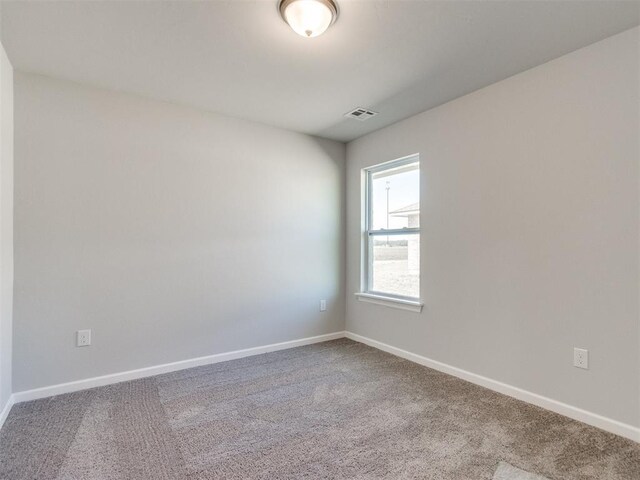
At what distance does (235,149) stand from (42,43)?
1.55 meters

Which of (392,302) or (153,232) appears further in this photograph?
(392,302)

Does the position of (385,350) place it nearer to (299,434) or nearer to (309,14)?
(299,434)

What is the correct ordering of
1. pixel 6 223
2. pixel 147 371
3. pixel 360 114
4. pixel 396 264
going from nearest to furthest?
1. pixel 6 223
2. pixel 147 371
3. pixel 360 114
4. pixel 396 264

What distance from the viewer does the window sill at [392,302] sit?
3189 mm

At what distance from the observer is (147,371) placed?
287 centimetres

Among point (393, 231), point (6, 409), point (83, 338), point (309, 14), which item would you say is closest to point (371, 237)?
point (393, 231)

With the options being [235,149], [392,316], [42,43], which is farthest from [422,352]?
[42,43]

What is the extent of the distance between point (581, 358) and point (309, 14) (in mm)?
2544

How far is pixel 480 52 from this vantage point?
2186 mm

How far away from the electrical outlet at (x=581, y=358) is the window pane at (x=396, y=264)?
1307mm

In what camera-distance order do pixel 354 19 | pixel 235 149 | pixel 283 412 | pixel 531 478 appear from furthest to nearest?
pixel 235 149
pixel 283 412
pixel 354 19
pixel 531 478

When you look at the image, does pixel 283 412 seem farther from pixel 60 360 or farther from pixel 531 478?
pixel 60 360

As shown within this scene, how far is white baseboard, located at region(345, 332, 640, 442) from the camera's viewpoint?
1.96 metres

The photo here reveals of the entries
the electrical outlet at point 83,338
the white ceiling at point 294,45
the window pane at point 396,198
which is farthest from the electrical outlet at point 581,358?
the electrical outlet at point 83,338
